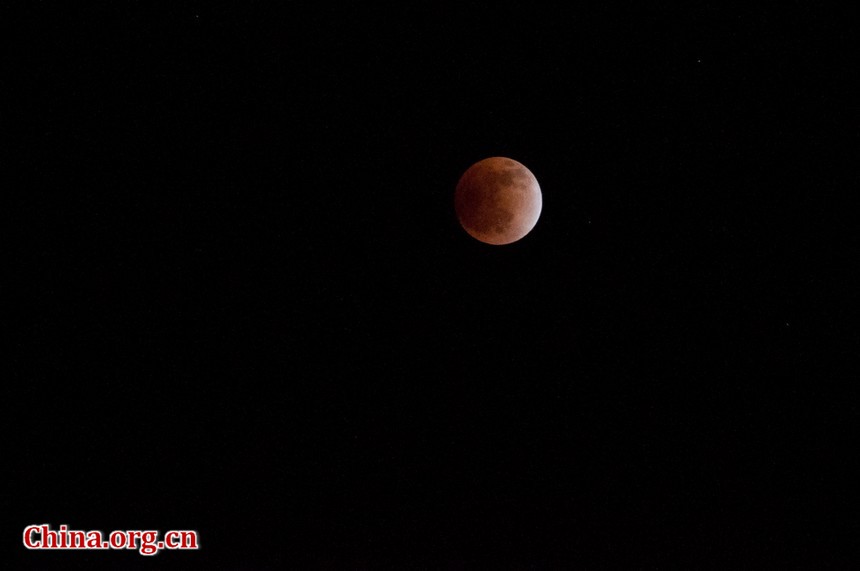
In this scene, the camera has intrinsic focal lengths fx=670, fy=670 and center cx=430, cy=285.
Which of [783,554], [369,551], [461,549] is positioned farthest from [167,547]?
[783,554]

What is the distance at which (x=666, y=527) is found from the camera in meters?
10.3

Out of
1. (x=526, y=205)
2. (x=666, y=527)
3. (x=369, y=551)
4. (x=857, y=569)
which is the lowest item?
(x=857, y=569)

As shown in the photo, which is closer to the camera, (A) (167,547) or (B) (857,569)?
(A) (167,547)

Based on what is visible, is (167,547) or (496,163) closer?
(496,163)

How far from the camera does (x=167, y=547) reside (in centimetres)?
894

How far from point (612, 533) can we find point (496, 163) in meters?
6.44

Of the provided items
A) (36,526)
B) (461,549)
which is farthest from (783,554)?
(36,526)

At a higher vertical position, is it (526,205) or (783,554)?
(526,205)

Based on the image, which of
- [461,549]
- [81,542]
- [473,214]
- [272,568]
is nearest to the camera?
[473,214]

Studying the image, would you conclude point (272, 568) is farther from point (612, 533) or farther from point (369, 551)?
point (612, 533)

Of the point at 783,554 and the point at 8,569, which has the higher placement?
the point at 8,569

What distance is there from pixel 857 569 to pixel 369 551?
23.5ft

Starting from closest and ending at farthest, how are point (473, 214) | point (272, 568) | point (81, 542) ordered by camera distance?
point (473, 214) → point (81, 542) → point (272, 568)

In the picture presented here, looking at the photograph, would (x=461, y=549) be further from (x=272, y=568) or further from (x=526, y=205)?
(x=526, y=205)
